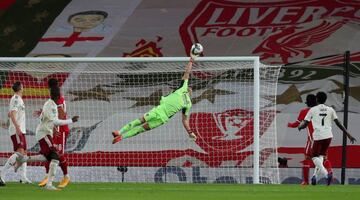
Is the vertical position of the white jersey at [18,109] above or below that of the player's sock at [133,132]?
above

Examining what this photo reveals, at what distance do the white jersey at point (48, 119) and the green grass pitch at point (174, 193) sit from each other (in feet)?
2.84

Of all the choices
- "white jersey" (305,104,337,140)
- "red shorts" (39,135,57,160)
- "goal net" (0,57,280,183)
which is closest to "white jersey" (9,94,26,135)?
"red shorts" (39,135,57,160)

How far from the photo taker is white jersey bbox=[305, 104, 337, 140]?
15891 millimetres

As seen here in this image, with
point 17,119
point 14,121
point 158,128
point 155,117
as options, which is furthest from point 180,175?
point 14,121

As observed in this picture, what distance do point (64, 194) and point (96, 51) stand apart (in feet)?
36.9

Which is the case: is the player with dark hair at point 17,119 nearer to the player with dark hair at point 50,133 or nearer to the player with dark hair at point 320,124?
the player with dark hair at point 50,133

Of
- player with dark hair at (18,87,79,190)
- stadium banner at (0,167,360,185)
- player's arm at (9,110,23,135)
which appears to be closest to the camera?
player with dark hair at (18,87,79,190)

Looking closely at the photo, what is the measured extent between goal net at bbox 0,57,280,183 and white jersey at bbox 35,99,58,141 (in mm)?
4644

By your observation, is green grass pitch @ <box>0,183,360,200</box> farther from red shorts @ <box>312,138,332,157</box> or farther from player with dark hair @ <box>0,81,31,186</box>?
red shorts @ <box>312,138,332,157</box>

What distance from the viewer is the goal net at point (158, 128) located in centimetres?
1900

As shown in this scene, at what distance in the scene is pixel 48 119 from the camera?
13.7 metres

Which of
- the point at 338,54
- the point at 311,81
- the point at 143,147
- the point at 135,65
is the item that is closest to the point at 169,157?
the point at 143,147

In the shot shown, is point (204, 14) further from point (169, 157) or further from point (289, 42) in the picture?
point (169, 157)

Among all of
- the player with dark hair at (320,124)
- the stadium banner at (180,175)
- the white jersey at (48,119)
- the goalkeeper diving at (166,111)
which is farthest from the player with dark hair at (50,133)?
the stadium banner at (180,175)
